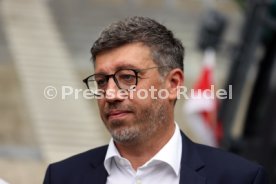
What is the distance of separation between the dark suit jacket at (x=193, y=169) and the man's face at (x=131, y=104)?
7.7 inches

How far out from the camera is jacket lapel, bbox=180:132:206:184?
3281mm

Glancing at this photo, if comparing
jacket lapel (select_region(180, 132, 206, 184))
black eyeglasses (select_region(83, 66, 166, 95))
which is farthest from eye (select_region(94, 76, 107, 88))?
jacket lapel (select_region(180, 132, 206, 184))

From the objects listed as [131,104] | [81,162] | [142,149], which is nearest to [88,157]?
[81,162]

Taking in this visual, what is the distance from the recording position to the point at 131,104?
323cm

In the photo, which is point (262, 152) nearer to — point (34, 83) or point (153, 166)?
point (153, 166)

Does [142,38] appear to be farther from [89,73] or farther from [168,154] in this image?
[89,73]

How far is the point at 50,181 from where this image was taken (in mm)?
3463

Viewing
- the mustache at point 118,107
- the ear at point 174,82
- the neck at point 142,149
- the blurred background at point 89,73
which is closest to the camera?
the mustache at point 118,107

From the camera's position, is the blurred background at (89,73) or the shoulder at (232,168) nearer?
the shoulder at (232,168)

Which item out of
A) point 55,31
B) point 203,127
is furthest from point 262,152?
point 55,31

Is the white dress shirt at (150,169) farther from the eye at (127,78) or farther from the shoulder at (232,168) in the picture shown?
the eye at (127,78)

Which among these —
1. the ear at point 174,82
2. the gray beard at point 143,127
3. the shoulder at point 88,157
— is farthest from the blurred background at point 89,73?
the gray beard at point 143,127

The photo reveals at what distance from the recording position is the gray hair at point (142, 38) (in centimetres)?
332

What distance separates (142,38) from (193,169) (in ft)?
1.88
